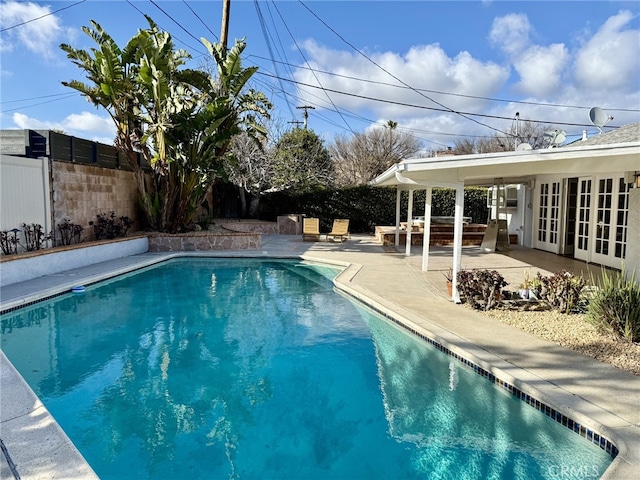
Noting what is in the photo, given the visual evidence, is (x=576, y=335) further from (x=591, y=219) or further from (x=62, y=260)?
(x=62, y=260)

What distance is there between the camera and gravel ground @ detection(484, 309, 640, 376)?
5.80 metres

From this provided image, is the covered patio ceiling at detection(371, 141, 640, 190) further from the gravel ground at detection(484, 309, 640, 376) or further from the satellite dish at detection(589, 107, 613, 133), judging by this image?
the satellite dish at detection(589, 107, 613, 133)

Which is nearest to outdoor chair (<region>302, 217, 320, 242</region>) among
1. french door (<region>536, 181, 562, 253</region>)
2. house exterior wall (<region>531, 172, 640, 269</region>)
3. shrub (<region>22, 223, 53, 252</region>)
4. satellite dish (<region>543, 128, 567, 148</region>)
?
house exterior wall (<region>531, 172, 640, 269</region>)

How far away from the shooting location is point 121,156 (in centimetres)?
1695

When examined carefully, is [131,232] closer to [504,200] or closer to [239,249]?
[239,249]

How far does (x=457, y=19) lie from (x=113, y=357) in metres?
20.9

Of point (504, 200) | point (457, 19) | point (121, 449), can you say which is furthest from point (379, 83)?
point (121, 449)

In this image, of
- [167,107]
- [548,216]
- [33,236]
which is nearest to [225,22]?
[167,107]

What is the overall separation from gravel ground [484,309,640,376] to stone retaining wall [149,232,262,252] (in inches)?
449

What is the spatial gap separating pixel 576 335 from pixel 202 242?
13768mm

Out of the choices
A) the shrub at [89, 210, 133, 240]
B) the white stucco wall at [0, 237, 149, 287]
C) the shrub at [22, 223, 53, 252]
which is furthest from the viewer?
the shrub at [89, 210, 133, 240]

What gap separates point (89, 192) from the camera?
15062mm

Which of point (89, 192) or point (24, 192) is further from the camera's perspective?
point (89, 192)

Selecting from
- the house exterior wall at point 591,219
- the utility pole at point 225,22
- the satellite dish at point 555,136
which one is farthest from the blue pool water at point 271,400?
the utility pole at point 225,22
